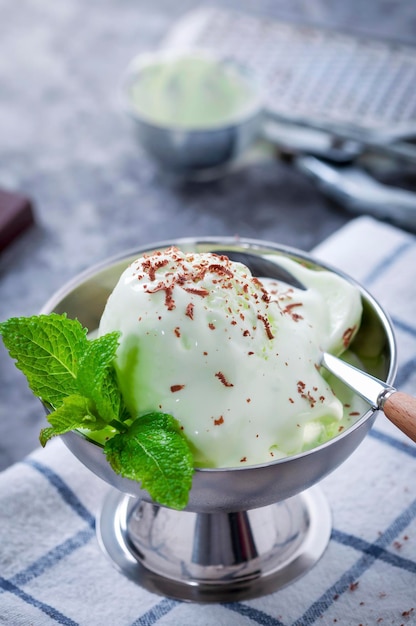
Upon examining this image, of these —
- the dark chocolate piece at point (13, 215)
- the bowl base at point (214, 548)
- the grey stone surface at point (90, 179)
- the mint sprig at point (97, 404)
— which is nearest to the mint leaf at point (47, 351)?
the mint sprig at point (97, 404)

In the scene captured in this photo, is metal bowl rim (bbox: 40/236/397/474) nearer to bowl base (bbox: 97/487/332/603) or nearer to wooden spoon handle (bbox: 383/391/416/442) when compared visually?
wooden spoon handle (bbox: 383/391/416/442)

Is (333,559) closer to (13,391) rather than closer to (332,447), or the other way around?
(332,447)

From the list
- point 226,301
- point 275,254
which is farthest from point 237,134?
point 226,301

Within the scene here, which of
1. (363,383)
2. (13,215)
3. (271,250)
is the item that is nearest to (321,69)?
(13,215)

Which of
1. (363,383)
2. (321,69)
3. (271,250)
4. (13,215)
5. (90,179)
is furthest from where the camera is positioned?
(321,69)

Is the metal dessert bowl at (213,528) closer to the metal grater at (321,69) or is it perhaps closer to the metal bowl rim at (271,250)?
the metal bowl rim at (271,250)

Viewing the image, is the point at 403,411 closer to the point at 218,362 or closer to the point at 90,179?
the point at 218,362
